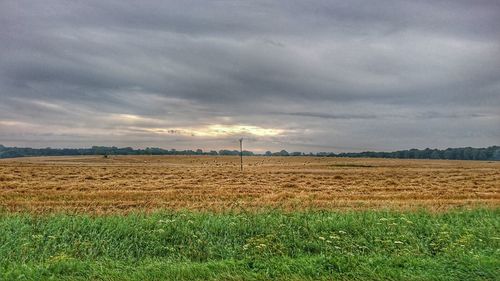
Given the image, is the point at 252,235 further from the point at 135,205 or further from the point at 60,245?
the point at 135,205

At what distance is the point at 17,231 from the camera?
943cm

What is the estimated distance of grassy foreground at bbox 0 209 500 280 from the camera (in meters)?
6.50

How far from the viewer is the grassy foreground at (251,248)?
6504 millimetres

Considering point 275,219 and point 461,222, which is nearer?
point 275,219

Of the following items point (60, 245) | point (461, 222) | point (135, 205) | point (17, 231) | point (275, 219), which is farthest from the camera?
point (135, 205)

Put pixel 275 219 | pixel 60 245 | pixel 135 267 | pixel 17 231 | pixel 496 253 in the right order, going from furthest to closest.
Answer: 1. pixel 275 219
2. pixel 17 231
3. pixel 60 245
4. pixel 496 253
5. pixel 135 267

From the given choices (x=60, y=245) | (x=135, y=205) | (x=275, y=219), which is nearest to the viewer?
(x=60, y=245)

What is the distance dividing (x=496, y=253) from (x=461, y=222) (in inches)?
154

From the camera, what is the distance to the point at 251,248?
8.44 m

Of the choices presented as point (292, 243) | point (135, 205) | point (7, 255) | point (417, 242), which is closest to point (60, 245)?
point (7, 255)

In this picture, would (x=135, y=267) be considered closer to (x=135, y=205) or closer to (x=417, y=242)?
(x=417, y=242)

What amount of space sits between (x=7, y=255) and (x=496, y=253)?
891 cm

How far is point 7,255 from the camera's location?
784 centimetres

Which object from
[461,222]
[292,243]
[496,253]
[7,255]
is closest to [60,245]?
[7,255]
